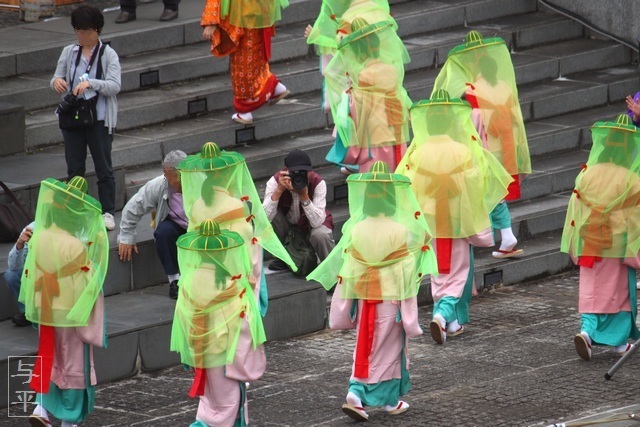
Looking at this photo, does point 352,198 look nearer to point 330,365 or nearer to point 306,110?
point 330,365

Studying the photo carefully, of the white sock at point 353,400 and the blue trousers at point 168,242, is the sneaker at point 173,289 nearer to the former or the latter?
the blue trousers at point 168,242

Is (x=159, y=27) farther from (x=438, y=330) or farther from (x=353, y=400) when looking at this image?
(x=353, y=400)

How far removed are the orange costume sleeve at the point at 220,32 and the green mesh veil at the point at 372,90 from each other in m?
1.20

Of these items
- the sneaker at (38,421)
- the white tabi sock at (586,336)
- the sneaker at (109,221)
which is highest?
the sneaker at (109,221)

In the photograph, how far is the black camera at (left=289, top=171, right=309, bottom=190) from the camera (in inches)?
438

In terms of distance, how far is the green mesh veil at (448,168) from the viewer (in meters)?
10.9

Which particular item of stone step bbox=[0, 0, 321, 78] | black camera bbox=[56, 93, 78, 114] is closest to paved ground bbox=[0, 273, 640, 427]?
black camera bbox=[56, 93, 78, 114]

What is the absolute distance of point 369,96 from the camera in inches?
488

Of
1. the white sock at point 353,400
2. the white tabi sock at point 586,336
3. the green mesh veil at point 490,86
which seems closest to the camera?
the white sock at point 353,400

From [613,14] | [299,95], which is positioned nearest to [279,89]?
[299,95]

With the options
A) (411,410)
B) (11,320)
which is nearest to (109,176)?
(11,320)

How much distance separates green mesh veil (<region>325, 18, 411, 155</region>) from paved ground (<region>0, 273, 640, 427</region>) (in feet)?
5.60

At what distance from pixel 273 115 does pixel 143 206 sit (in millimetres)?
3213

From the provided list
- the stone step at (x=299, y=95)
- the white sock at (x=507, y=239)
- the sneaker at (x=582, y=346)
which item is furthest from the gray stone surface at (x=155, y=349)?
the white sock at (x=507, y=239)
